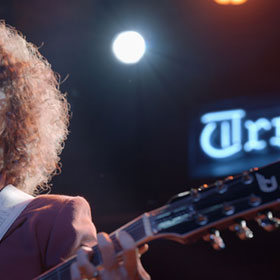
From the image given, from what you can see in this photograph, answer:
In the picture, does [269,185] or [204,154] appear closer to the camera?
[269,185]

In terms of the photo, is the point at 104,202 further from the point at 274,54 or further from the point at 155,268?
the point at 274,54

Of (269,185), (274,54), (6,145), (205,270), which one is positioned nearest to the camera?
(269,185)

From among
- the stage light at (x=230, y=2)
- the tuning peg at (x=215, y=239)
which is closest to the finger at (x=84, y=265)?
the tuning peg at (x=215, y=239)

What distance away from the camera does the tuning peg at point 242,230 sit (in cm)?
109

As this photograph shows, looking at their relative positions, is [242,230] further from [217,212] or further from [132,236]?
[132,236]

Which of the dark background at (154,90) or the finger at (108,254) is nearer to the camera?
the finger at (108,254)

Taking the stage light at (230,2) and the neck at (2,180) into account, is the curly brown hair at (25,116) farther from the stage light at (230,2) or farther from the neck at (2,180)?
the stage light at (230,2)

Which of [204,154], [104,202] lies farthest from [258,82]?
[104,202]

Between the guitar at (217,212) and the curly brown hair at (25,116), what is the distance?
0.64m

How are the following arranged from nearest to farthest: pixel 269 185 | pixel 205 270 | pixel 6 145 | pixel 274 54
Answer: pixel 269 185
pixel 6 145
pixel 274 54
pixel 205 270

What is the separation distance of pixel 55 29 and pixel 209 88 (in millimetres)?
1250

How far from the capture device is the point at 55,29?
4016 mm

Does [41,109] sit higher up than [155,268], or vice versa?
[41,109]

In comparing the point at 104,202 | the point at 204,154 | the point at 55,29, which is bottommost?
the point at 104,202
